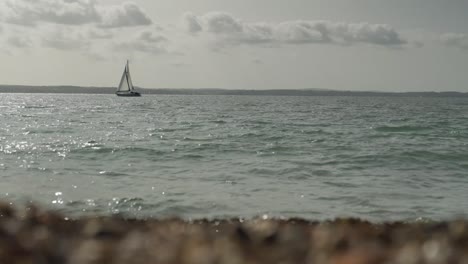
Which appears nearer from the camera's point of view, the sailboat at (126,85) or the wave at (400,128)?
the wave at (400,128)

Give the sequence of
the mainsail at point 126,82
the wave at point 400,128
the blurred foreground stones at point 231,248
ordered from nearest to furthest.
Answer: the blurred foreground stones at point 231,248
the wave at point 400,128
the mainsail at point 126,82

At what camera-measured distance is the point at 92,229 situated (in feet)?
18.8

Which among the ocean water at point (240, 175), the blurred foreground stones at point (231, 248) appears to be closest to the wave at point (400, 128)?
the ocean water at point (240, 175)

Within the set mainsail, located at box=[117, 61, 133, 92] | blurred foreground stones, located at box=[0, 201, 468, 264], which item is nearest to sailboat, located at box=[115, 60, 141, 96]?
mainsail, located at box=[117, 61, 133, 92]

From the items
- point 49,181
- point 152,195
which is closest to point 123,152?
point 49,181

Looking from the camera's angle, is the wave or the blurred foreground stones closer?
the blurred foreground stones

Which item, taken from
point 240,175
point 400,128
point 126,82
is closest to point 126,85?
point 126,82

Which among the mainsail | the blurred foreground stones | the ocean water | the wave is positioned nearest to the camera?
the blurred foreground stones

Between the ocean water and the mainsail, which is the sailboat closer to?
the mainsail

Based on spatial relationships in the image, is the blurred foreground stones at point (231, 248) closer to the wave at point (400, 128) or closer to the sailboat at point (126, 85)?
the wave at point (400, 128)

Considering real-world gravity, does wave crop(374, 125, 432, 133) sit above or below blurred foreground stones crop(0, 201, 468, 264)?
below

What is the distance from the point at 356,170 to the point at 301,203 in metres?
6.10

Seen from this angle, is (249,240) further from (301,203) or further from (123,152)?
(123,152)

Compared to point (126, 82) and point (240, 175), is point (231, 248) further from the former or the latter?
point (126, 82)
